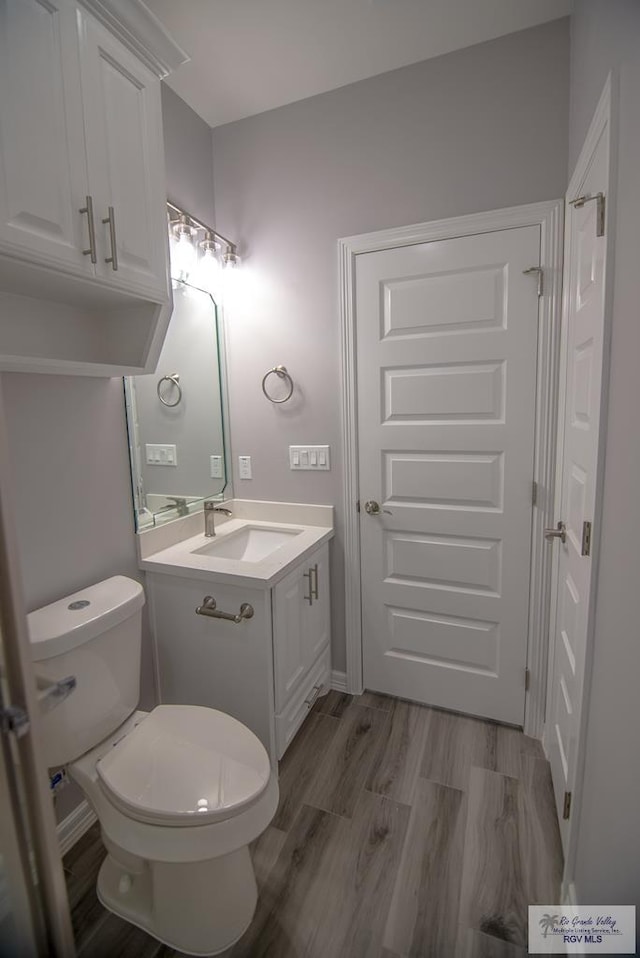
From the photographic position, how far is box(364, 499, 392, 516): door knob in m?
2.02

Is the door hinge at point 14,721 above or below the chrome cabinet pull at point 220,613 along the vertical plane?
above

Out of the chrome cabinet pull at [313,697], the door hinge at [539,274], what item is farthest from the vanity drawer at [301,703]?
the door hinge at [539,274]

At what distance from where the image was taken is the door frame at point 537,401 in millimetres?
1633

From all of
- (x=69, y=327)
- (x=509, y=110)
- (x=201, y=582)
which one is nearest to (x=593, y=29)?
(x=509, y=110)

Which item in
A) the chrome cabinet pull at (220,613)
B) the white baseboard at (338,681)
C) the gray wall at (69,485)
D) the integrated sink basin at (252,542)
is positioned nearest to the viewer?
the gray wall at (69,485)

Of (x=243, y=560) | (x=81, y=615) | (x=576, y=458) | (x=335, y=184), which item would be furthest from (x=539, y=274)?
(x=81, y=615)

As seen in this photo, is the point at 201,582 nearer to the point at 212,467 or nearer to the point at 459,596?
the point at 212,467

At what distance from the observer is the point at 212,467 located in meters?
2.19

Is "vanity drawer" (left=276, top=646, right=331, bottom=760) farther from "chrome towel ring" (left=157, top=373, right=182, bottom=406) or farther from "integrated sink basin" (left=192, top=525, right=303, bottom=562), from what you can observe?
"chrome towel ring" (left=157, top=373, right=182, bottom=406)

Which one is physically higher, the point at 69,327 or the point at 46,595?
the point at 69,327

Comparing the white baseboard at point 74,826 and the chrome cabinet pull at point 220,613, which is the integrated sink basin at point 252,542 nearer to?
the chrome cabinet pull at point 220,613

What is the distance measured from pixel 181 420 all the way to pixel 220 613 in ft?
2.84

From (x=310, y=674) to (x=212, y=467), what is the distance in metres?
1.08

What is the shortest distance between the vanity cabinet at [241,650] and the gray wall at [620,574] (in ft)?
3.28
